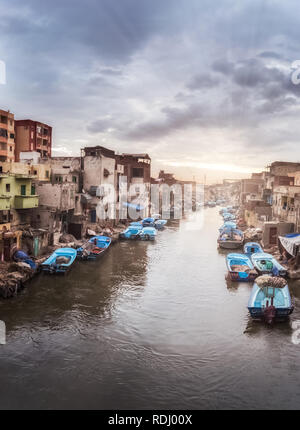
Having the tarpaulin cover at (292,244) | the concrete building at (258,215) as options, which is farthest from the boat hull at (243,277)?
the concrete building at (258,215)

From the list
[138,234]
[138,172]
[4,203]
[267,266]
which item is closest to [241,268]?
[267,266]

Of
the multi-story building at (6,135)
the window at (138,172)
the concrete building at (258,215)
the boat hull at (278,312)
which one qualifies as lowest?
the boat hull at (278,312)

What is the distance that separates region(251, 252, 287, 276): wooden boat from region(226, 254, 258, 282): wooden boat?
458 millimetres

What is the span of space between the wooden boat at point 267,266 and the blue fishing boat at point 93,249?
13.8 meters

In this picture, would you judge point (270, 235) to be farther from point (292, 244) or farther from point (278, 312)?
point (278, 312)

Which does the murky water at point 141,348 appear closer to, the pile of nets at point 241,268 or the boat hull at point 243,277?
the boat hull at point 243,277

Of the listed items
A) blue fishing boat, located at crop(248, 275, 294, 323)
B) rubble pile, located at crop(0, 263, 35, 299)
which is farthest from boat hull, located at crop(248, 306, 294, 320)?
rubble pile, located at crop(0, 263, 35, 299)

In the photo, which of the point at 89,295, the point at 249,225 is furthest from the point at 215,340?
the point at 249,225

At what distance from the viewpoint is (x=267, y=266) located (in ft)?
86.5

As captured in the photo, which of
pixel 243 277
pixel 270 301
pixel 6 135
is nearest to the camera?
pixel 270 301

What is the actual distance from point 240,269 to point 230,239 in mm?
13670

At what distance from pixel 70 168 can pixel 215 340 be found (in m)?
33.6

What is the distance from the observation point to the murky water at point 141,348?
12.1 metres
